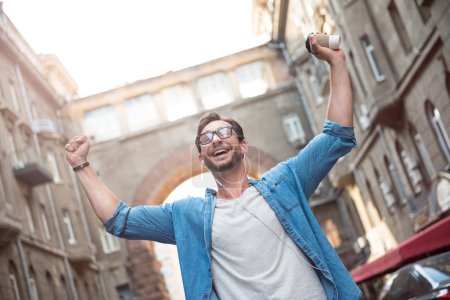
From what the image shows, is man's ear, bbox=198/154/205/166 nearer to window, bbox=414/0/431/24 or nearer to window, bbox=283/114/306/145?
window, bbox=414/0/431/24

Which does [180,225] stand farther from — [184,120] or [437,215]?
[184,120]

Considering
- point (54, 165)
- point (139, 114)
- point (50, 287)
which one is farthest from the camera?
point (139, 114)

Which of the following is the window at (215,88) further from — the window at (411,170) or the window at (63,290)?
the window at (411,170)

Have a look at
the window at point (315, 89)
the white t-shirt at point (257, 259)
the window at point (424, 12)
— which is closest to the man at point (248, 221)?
the white t-shirt at point (257, 259)

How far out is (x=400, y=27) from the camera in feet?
60.4

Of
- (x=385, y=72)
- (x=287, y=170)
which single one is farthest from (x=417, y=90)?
(x=287, y=170)

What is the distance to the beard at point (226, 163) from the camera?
129 inches

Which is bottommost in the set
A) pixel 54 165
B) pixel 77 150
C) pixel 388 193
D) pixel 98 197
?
pixel 98 197

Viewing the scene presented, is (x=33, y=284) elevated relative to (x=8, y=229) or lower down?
lower down

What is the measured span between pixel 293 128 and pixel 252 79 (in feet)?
10.2

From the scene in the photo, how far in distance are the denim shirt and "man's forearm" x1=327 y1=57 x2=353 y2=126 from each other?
4 centimetres

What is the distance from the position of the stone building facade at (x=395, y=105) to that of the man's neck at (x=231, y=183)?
11621mm

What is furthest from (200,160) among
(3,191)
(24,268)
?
(3,191)

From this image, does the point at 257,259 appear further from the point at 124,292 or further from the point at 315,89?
the point at 124,292
